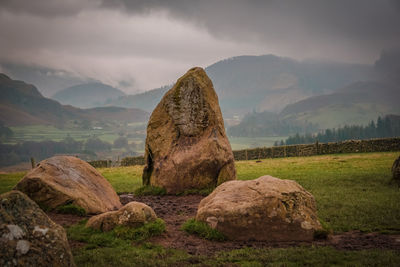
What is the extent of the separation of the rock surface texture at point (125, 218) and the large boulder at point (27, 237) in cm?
411

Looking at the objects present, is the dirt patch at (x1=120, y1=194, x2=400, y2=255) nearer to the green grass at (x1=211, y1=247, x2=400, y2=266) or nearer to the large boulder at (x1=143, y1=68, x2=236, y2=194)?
the green grass at (x1=211, y1=247, x2=400, y2=266)

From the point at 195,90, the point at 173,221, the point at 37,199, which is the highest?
the point at 195,90

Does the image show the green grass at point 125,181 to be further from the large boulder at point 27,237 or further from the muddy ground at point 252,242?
the large boulder at point 27,237

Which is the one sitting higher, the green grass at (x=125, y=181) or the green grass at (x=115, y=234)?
the green grass at (x=115, y=234)

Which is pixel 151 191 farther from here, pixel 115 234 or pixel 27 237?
pixel 27 237

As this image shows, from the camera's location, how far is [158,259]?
8.66 metres

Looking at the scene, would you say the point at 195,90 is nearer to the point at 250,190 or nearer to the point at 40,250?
the point at 250,190

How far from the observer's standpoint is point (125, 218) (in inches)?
424

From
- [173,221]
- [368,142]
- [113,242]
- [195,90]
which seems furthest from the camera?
[368,142]

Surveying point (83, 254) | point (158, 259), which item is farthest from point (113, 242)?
point (158, 259)

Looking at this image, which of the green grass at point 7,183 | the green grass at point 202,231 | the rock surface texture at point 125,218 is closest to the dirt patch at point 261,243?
the green grass at point 202,231

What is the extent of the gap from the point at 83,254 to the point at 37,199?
5.81 m

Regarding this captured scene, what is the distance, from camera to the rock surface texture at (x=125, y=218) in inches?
423

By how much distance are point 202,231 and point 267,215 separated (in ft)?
7.04
